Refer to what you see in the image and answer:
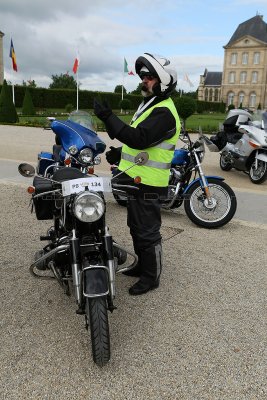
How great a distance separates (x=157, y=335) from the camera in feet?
8.73

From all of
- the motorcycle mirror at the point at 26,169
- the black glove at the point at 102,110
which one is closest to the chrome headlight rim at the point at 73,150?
the black glove at the point at 102,110

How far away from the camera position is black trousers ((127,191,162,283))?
10.0 ft

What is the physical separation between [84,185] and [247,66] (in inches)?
3507

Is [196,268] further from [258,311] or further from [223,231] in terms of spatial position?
[223,231]

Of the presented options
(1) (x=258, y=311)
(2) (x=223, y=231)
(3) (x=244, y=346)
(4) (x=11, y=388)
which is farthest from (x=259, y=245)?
(4) (x=11, y=388)

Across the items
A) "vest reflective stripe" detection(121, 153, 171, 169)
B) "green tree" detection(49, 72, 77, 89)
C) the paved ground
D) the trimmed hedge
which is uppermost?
"green tree" detection(49, 72, 77, 89)

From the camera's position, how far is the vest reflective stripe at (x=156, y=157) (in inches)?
116

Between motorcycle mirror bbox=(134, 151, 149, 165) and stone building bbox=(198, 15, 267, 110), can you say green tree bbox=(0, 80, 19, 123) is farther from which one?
stone building bbox=(198, 15, 267, 110)

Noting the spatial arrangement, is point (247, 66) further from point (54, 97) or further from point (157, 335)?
Answer: point (157, 335)

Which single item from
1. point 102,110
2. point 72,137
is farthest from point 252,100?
point 102,110

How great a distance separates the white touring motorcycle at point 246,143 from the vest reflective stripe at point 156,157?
4948 millimetres

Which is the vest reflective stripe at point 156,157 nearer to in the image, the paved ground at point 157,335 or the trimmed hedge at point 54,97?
the paved ground at point 157,335

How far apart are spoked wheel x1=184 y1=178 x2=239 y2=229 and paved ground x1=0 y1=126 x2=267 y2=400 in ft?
2.26

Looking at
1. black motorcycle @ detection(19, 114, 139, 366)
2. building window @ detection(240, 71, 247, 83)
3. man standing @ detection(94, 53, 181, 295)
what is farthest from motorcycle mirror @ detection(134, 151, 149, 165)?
building window @ detection(240, 71, 247, 83)
